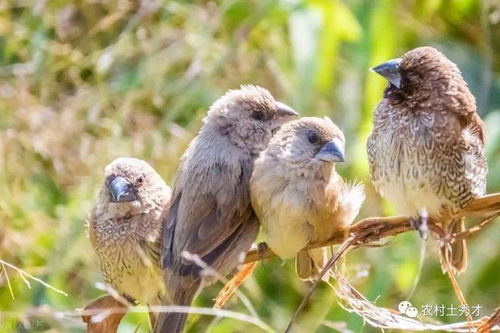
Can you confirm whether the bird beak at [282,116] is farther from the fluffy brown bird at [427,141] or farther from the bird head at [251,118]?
the fluffy brown bird at [427,141]

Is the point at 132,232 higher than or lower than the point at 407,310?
higher

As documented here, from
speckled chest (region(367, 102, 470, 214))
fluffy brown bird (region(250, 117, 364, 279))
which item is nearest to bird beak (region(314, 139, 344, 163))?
fluffy brown bird (region(250, 117, 364, 279))

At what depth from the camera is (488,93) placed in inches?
226

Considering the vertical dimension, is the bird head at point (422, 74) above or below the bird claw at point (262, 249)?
above

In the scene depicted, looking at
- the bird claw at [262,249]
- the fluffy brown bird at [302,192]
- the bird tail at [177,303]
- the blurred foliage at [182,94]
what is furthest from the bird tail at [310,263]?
the blurred foliage at [182,94]

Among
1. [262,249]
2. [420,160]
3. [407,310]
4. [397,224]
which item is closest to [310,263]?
[262,249]

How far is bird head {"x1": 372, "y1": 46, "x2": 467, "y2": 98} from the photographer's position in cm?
399

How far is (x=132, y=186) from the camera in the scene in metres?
3.98

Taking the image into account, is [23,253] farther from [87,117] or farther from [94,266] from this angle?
[87,117]

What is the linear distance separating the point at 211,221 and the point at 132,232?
0.32 meters

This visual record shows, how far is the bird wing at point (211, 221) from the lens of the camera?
373 cm

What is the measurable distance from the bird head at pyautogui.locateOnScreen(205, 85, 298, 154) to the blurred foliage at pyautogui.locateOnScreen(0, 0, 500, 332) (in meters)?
1.16

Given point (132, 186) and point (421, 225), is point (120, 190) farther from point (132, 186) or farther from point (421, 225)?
point (421, 225)

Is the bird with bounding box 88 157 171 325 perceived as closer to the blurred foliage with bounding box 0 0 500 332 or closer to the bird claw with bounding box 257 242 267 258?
the bird claw with bounding box 257 242 267 258
